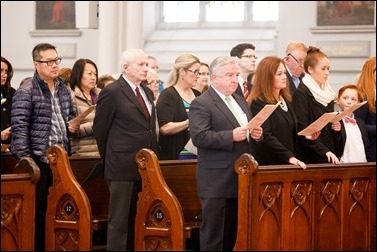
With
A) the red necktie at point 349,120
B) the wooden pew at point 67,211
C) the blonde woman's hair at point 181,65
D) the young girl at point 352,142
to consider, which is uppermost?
the blonde woman's hair at point 181,65

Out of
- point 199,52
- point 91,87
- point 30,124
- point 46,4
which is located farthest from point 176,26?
point 30,124

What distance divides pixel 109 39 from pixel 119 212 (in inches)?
299

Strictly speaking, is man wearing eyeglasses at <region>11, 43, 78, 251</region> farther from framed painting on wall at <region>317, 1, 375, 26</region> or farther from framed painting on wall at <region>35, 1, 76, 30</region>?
framed painting on wall at <region>35, 1, 76, 30</region>

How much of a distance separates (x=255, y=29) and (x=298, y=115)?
30.4 feet

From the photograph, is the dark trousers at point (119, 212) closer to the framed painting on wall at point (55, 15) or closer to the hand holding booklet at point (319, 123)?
the hand holding booklet at point (319, 123)

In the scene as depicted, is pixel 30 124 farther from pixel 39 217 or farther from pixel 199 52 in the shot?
pixel 199 52

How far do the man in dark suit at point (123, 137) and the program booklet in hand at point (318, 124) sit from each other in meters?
1.22

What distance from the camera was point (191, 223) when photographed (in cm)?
810

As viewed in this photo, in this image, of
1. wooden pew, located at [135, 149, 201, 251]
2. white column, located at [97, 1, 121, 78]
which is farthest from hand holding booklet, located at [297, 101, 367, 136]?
white column, located at [97, 1, 121, 78]

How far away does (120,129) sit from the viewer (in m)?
7.71

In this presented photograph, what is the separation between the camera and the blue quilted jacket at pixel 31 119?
7.88 m

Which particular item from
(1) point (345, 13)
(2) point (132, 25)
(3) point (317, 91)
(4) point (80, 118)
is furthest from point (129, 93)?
(1) point (345, 13)

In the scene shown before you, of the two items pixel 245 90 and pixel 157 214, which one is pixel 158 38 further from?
pixel 157 214

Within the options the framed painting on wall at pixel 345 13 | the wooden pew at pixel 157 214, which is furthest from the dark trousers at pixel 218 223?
the framed painting on wall at pixel 345 13
